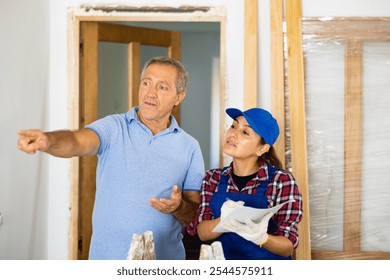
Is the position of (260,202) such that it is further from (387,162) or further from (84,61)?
(84,61)

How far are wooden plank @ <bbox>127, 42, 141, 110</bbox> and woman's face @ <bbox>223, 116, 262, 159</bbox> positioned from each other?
6.32ft

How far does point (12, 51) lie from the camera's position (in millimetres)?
3104

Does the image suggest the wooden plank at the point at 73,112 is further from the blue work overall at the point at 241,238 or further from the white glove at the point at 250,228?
the white glove at the point at 250,228

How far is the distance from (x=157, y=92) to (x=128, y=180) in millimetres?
381

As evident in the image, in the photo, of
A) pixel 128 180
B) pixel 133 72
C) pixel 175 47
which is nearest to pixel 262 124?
pixel 128 180

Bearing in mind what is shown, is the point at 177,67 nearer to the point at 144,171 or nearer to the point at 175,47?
the point at 144,171

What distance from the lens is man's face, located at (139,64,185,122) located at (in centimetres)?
244

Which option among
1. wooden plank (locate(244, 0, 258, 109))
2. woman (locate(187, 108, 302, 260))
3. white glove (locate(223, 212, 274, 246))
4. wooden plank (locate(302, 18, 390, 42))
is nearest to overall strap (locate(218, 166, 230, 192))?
woman (locate(187, 108, 302, 260))

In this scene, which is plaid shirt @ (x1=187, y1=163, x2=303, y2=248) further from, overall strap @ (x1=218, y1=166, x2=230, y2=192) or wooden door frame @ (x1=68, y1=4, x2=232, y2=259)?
wooden door frame @ (x1=68, y1=4, x2=232, y2=259)

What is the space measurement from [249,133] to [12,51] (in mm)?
1440

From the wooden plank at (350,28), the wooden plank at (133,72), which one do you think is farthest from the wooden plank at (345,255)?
the wooden plank at (133,72)

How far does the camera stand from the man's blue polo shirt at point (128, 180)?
238 centimetres
